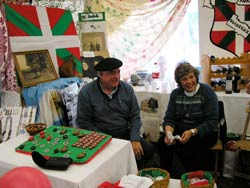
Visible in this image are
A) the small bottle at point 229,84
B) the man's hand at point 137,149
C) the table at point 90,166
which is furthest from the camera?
the small bottle at point 229,84

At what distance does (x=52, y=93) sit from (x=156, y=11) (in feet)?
5.10

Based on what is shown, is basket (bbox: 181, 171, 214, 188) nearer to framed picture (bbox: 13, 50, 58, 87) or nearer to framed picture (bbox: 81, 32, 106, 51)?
framed picture (bbox: 13, 50, 58, 87)

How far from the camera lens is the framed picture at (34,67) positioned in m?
2.36

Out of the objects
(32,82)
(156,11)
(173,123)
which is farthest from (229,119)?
(32,82)

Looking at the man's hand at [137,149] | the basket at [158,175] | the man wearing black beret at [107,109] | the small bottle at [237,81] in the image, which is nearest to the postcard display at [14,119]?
the man wearing black beret at [107,109]

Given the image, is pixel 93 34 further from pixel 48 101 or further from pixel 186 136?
pixel 186 136

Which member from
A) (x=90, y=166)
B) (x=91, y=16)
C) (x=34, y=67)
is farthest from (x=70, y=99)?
(x=90, y=166)

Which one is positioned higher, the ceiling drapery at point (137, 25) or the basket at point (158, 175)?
the ceiling drapery at point (137, 25)

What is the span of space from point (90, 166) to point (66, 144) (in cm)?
24

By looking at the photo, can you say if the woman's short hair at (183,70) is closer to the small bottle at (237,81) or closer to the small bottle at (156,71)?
the small bottle at (237,81)

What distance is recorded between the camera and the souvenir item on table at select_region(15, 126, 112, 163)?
1.33 metres

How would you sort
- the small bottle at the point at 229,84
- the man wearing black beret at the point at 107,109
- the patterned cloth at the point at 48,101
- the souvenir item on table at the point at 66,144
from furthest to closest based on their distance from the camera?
the small bottle at the point at 229,84, the patterned cloth at the point at 48,101, the man wearing black beret at the point at 107,109, the souvenir item on table at the point at 66,144

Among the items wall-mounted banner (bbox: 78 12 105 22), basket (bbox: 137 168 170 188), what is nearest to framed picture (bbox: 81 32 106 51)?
wall-mounted banner (bbox: 78 12 105 22)

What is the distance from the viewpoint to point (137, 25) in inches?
130
